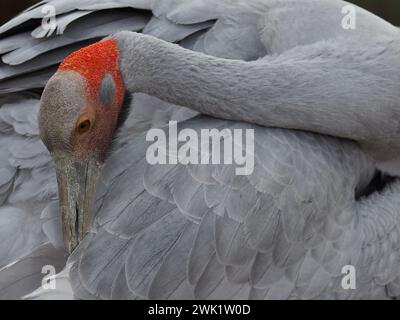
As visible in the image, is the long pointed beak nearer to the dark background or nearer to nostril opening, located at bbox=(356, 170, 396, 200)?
nostril opening, located at bbox=(356, 170, 396, 200)

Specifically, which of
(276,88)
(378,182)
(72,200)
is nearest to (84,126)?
(72,200)

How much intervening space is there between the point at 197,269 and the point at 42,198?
0.80 metres

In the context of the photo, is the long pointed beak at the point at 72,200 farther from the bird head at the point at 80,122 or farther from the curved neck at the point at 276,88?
the curved neck at the point at 276,88

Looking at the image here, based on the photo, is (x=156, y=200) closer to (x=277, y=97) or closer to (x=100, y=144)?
(x=100, y=144)

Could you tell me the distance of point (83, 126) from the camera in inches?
128

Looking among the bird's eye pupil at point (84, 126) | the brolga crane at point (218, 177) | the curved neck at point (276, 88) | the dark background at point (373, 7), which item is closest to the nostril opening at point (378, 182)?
the brolga crane at point (218, 177)

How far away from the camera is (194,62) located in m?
3.33

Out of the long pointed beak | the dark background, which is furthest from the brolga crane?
the dark background

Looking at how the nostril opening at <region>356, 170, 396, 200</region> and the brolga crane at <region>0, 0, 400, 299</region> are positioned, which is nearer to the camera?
the brolga crane at <region>0, 0, 400, 299</region>

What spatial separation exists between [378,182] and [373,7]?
3588mm

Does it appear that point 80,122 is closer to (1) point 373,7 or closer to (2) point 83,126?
(2) point 83,126

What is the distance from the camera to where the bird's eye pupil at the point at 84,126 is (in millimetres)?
3248

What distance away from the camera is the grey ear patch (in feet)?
10.9

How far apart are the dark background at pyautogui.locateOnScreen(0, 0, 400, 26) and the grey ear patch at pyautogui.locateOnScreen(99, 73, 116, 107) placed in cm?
395
